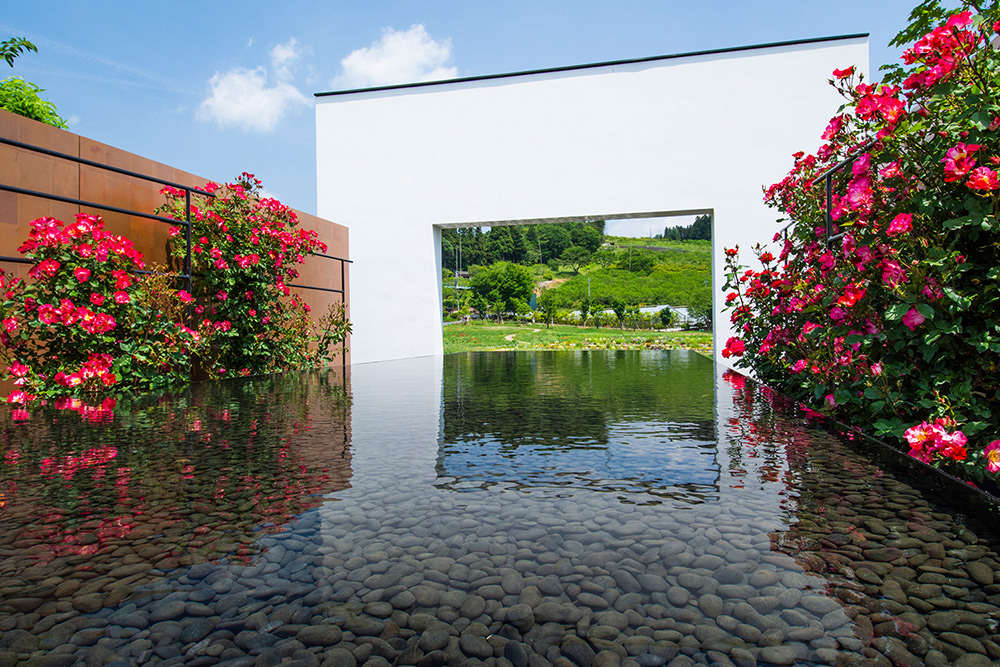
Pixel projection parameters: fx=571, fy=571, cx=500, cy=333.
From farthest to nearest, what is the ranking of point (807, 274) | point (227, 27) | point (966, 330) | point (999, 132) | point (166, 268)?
point (227, 27) < point (166, 268) < point (807, 274) < point (966, 330) < point (999, 132)

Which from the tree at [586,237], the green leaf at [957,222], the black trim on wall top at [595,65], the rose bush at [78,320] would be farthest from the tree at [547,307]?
the green leaf at [957,222]

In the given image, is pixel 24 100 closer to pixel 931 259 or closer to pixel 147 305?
pixel 147 305

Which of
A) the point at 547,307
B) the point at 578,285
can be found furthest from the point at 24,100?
the point at 578,285

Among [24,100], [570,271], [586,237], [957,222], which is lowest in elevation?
[957,222]

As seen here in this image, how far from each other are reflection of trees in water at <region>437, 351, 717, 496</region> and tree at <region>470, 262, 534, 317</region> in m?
18.3

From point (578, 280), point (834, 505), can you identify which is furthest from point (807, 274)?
point (578, 280)

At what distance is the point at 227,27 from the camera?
35.5ft

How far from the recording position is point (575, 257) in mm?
26500

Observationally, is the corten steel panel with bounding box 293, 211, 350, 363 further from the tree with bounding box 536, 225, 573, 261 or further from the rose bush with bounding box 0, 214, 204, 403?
the tree with bounding box 536, 225, 573, 261

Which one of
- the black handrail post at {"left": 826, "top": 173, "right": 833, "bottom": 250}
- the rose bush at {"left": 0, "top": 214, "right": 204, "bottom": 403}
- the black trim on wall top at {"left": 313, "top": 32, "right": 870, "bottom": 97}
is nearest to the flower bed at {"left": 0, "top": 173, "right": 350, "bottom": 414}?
the rose bush at {"left": 0, "top": 214, "right": 204, "bottom": 403}

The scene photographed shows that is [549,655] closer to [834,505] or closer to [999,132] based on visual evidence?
[834,505]

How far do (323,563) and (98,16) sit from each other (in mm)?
26766

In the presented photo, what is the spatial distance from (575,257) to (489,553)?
2574 centimetres

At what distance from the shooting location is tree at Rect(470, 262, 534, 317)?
23.4 meters
